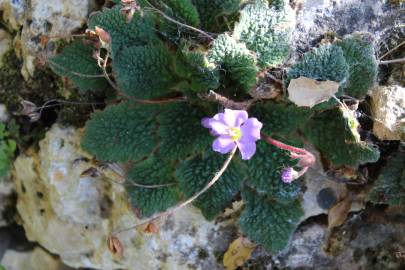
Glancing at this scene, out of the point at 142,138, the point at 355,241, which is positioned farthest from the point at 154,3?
the point at 355,241

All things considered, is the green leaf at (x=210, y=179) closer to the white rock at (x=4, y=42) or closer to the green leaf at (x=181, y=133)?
the green leaf at (x=181, y=133)

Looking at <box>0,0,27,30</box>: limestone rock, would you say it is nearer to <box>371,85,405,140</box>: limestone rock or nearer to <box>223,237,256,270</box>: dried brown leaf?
<box>223,237,256,270</box>: dried brown leaf

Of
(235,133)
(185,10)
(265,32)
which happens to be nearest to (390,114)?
(265,32)

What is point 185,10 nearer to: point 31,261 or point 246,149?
point 246,149

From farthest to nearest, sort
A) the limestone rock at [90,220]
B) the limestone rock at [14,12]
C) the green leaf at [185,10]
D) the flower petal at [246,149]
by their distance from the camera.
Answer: the limestone rock at [14,12] < the limestone rock at [90,220] < the green leaf at [185,10] < the flower petal at [246,149]

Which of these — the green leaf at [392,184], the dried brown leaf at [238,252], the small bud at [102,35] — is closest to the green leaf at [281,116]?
the green leaf at [392,184]

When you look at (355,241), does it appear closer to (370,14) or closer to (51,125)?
(370,14)
